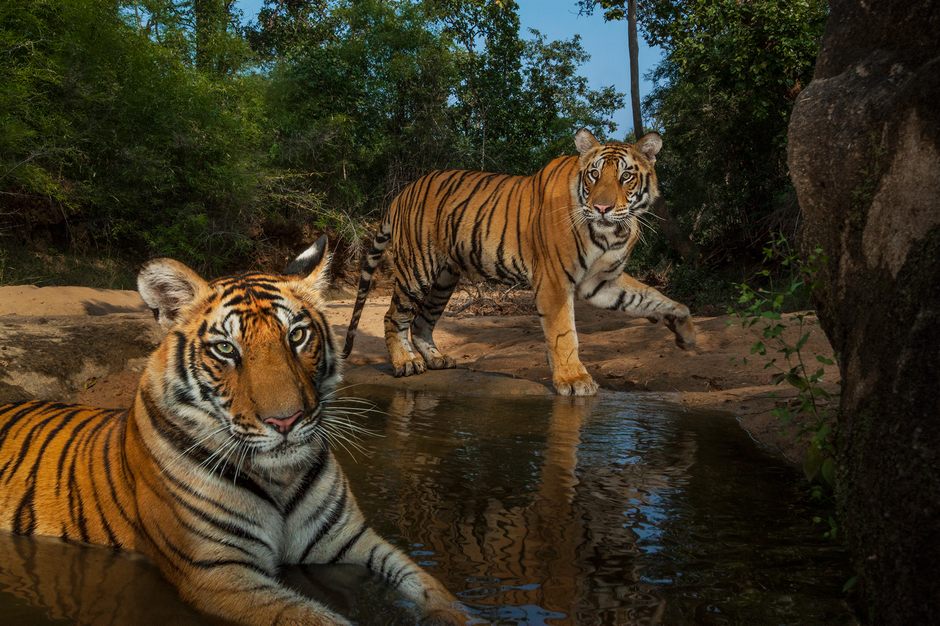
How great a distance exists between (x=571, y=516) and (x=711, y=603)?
99 centimetres

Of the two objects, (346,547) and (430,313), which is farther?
(430,313)

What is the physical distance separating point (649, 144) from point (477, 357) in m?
3.01

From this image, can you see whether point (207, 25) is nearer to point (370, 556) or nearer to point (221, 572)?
point (370, 556)

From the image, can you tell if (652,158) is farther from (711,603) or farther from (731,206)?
(731,206)

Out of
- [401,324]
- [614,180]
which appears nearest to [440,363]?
[401,324]

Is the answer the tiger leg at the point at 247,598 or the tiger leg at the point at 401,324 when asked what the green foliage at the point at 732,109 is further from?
the tiger leg at the point at 247,598

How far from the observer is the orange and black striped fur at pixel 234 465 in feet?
8.02

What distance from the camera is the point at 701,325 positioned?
8148 millimetres

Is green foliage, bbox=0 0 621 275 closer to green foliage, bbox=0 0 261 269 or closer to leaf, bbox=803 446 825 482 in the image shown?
green foliage, bbox=0 0 261 269

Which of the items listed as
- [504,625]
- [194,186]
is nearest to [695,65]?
[194,186]

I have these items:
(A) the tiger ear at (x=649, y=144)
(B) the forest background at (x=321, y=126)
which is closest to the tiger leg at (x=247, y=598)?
(A) the tiger ear at (x=649, y=144)

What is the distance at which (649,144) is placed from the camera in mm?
7605

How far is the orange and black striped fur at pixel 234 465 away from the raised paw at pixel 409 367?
16.5ft

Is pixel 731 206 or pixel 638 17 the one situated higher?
pixel 638 17
